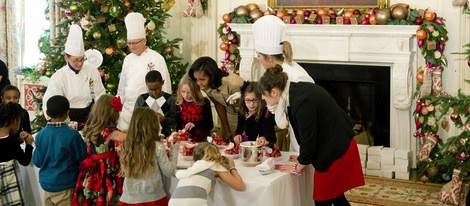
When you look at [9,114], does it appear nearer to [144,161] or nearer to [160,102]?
[144,161]

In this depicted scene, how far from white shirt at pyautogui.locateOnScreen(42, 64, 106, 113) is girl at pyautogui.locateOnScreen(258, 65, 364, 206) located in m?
2.04

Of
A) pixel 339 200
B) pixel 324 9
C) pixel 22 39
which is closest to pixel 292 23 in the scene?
pixel 324 9

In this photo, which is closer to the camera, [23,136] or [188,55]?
[23,136]

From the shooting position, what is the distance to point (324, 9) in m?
6.54

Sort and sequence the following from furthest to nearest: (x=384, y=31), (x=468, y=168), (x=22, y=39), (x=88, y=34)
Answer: (x=22, y=39) < (x=88, y=34) < (x=384, y=31) < (x=468, y=168)

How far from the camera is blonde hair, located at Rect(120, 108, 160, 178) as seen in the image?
137 inches

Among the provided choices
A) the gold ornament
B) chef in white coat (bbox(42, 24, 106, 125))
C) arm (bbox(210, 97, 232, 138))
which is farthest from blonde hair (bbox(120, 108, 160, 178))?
the gold ornament

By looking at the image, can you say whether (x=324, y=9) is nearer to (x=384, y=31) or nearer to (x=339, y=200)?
(x=384, y=31)

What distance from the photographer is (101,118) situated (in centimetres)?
373

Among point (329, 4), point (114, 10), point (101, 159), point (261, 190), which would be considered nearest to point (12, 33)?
point (114, 10)

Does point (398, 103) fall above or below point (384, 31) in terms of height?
below

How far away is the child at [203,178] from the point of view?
329cm

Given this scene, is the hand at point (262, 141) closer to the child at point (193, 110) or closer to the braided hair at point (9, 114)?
the child at point (193, 110)

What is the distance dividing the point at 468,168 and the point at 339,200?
1856mm
